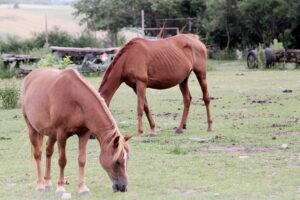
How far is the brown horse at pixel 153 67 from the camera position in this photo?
1283 centimetres

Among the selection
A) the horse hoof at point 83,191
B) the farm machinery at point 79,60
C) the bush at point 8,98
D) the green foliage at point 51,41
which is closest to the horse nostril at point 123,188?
the horse hoof at point 83,191

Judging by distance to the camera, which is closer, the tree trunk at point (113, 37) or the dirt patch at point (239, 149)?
the dirt patch at point (239, 149)

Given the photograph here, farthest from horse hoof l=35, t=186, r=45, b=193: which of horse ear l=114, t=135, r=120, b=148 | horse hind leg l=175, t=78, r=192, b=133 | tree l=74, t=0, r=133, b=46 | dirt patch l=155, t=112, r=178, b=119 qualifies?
tree l=74, t=0, r=133, b=46

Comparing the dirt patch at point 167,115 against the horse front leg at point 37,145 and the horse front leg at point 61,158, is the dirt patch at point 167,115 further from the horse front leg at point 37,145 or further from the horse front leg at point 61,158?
the horse front leg at point 61,158

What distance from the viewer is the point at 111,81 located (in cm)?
1268

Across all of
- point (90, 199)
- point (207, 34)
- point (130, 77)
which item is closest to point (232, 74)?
point (207, 34)

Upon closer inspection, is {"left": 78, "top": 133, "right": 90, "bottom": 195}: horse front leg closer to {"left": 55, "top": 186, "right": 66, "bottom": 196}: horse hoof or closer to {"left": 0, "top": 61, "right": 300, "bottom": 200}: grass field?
{"left": 0, "top": 61, "right": 300, "bottom": 200}: grass field

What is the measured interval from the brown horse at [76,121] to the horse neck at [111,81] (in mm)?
4341

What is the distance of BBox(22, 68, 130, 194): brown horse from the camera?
7.42 meters

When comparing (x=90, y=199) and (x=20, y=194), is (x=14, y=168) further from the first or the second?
(x=90, y=199)

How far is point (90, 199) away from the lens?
24.8 ft

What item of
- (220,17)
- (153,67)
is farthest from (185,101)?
(220,17)

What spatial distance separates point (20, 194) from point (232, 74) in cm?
2277

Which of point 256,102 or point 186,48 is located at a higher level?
point 186,48
